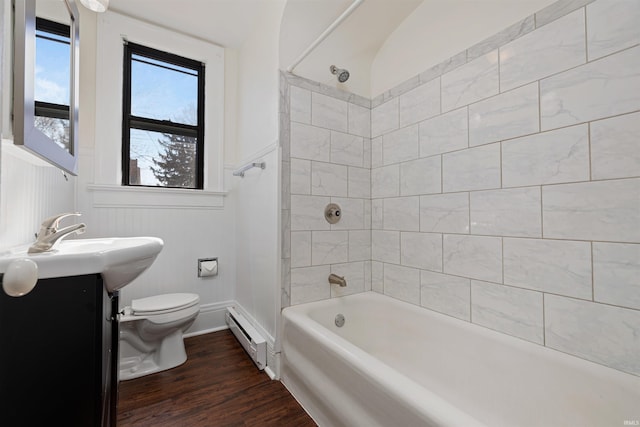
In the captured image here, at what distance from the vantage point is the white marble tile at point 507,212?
120 cm

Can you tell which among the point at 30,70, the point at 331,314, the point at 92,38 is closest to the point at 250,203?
the point at 331,314

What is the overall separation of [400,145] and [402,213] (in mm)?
462

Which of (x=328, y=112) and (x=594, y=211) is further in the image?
(x=328, y=112)

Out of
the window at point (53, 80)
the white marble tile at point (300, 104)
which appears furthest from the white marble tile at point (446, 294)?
the window at point (53, 80)

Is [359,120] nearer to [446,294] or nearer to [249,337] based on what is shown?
[446,294]

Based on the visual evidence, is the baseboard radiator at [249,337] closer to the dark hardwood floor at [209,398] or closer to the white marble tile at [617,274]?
the dark hardwood floor at [209,398]

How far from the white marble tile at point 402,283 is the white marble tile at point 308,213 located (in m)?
0.55

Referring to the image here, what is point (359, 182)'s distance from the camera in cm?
198

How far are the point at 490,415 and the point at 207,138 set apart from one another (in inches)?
105

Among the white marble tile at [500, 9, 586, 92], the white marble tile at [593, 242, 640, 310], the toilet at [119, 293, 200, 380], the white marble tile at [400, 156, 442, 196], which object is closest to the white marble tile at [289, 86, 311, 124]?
the white marble tile at [400, 156, 442, 196]

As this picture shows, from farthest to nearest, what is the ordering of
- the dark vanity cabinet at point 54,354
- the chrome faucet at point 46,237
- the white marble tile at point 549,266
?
1. the white marble tile at point 549,266
2. the chrome faucet at point 46,237
3. the dark vanity cabinet at point 54,354

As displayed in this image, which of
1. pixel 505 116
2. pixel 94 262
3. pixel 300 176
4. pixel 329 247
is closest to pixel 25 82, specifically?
pixel 94 262

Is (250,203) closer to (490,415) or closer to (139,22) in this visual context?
(139,22)

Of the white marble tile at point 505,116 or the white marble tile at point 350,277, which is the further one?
the white marble tile at point 350,277
